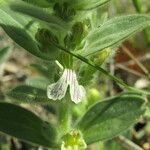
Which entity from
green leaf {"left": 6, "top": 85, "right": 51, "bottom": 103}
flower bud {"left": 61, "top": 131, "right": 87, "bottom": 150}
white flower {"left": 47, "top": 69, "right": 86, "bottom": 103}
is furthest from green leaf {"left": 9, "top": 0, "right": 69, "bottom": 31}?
flower bud {"left": 61, "top": 131, "right": 87, "bottom": 150}

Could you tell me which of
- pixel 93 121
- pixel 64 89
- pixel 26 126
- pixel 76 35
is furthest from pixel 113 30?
pixel 26 126

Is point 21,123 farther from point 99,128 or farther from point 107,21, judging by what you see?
point 107,21

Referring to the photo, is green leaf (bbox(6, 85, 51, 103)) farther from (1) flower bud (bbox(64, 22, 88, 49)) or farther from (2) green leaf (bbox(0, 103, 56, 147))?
(1) flower bud (bbox(64, 22, 88, 49))

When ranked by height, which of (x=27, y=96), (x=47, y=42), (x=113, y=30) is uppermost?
(x=113, y=30)

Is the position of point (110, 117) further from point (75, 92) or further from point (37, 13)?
point (37, 13)

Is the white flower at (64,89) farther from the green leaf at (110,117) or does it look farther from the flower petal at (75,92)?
the green leaf at (110,117)

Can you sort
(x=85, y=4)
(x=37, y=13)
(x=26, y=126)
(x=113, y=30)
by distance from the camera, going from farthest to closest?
(x=26, y=126), (x=113, y=30), (x=85, y=4), (x=37, y=13)
